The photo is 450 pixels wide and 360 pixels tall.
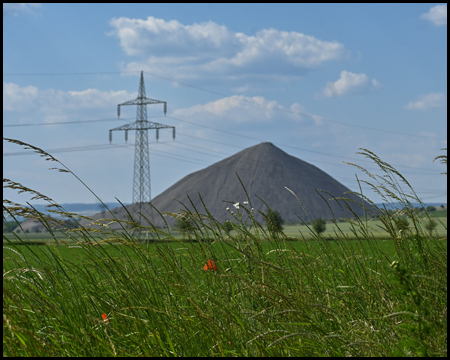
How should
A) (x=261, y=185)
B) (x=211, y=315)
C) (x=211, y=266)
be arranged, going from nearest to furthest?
(x=211, y=315) < (x=211, y=266) < (x=261, y=185)

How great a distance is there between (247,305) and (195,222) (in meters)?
0.59

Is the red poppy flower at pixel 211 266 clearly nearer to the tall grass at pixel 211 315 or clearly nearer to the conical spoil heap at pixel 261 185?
the tall grass at pixel 211 315

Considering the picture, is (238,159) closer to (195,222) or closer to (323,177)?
(323,177)

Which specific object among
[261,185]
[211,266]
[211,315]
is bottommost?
[211,315]

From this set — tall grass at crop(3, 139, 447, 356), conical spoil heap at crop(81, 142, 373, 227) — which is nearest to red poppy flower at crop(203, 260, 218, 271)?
tall grass at crop(3, 139, 447, 356)

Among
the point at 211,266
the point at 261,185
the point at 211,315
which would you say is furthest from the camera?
the point at 261,185

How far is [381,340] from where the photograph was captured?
229cm

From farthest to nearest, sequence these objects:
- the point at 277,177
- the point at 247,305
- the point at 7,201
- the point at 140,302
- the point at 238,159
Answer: the point at 238,159 → the point at 277,177 → the point at 247,305 → the point at 140,302 → the point at 7,201

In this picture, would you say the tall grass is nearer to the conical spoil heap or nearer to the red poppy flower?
the red poppy flower

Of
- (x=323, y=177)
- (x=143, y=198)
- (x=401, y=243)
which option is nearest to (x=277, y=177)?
(x=323, y=177)

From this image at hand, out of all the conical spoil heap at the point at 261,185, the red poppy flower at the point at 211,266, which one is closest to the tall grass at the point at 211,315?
the red poppy flower at the point at 211,266

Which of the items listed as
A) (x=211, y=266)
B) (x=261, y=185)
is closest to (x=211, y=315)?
(x=211, y=266)

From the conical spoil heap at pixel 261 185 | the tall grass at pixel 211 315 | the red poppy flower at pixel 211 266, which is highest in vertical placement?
the conical spoil heap at pixel 261 185

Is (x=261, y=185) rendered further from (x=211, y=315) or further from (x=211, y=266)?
(x=211, y=315)
